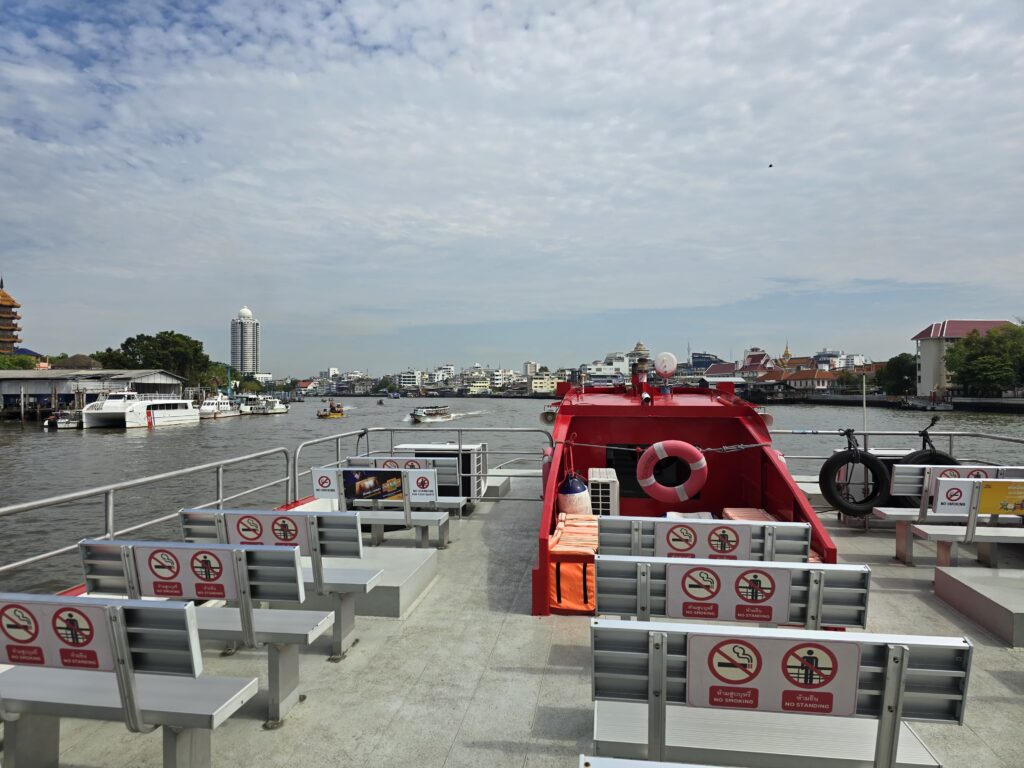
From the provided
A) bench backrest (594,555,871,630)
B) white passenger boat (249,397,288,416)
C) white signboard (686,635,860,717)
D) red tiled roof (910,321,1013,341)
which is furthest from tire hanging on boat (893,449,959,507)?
red tiled roof (910,321,1013,341)

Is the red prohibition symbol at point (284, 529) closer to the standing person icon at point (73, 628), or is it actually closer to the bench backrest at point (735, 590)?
the standing person icon at point (73, 628)

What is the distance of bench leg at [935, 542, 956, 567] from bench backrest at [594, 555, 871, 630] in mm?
3856

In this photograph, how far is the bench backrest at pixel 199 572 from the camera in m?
3.61

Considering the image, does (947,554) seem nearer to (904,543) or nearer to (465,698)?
(904,543)

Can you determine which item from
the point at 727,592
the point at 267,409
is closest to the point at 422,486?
the point at 727,592

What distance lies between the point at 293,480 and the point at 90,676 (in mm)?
5263

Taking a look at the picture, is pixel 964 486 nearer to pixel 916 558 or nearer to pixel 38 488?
pixel 916 558

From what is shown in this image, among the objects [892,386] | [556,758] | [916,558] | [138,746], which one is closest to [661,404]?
[916,558]

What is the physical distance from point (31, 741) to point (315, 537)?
1.77 metres

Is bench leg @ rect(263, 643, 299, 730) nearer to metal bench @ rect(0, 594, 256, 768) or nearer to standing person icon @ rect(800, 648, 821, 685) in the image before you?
metal bench @ rect(0, 594, 256, 768)

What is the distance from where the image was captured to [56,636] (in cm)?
275

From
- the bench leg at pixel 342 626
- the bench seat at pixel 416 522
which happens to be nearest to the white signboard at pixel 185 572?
the bench leg at pixel 342 626

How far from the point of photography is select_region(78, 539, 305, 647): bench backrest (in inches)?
142

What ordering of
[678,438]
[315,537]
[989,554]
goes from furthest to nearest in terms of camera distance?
[678,438]
[989,554]
[315,537]
